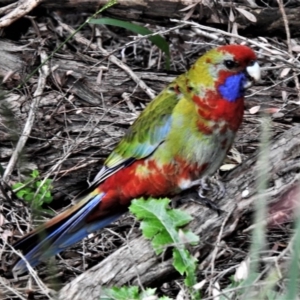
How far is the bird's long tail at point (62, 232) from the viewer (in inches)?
123

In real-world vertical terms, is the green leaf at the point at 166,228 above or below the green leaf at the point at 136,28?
below

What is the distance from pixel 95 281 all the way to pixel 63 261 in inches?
23.3

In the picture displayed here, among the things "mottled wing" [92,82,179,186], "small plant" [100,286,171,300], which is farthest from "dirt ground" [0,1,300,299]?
"mottled wing" [92,82,179,186]

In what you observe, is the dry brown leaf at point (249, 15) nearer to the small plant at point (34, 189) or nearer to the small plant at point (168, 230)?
the small plant at point (34, 189)

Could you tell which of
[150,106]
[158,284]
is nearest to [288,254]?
[158,284]

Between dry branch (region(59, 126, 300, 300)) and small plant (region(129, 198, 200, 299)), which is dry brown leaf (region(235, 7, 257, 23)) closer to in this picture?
dry branch (region(59, 126, 300, 300))

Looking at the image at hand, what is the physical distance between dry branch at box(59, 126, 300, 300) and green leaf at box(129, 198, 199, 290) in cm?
7

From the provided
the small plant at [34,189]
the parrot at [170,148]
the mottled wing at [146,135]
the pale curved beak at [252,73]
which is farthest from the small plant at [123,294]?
the pale curved beak at [252,73]

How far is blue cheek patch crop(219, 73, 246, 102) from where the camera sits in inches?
125

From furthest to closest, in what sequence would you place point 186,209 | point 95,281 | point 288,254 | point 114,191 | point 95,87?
point 95,87, point 114,191, point 186,209, point 95,281, point 288,254

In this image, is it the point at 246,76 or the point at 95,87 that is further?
the point at 95,87

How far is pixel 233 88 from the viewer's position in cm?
319

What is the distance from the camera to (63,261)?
337cm

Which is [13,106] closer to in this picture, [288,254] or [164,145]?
[164,145]
